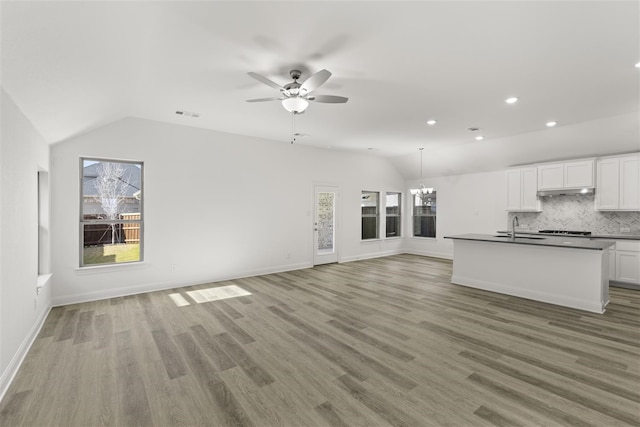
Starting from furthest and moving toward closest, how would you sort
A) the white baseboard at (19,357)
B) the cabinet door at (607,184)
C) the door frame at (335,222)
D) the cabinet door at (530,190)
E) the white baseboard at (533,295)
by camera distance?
1. the door frame at (335,222)
2. the cabinet door at (530,190)
3. the cabinet door at (607,184)
4. the white baseboard at (533,295)
5. the white baseboard at (19,357)

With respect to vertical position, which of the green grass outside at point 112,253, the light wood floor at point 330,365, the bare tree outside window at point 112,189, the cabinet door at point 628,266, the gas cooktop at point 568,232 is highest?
the bare tree outside window at point 112,189

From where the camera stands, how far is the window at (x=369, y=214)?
8789 mm

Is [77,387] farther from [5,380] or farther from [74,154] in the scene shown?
[74,154]

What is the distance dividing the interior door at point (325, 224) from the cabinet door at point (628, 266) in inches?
226

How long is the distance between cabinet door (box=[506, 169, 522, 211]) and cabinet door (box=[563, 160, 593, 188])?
0.90m

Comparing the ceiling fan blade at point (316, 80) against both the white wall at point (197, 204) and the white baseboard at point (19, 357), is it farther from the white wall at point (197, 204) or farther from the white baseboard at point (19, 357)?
the white baseboard at point (19, 357)

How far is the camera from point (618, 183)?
224 inches

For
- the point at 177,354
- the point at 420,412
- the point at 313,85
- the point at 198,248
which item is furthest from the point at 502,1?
the point at 198,248

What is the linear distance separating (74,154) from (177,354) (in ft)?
11.9

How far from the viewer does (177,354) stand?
2928 millimetres

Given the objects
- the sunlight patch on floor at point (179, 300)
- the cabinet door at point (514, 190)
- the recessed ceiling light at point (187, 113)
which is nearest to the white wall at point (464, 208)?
the cabinet door at point (514, 190)

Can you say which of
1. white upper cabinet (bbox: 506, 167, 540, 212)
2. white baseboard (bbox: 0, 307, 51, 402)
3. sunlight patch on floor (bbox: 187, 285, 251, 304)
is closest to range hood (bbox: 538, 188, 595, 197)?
white upper cabinet (bbox: 506, 167, 540, 212)

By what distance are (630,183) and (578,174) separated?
0.78m

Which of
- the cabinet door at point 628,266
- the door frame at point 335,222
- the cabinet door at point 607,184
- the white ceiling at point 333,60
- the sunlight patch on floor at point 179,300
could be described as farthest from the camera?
the door frame at point 335,222
